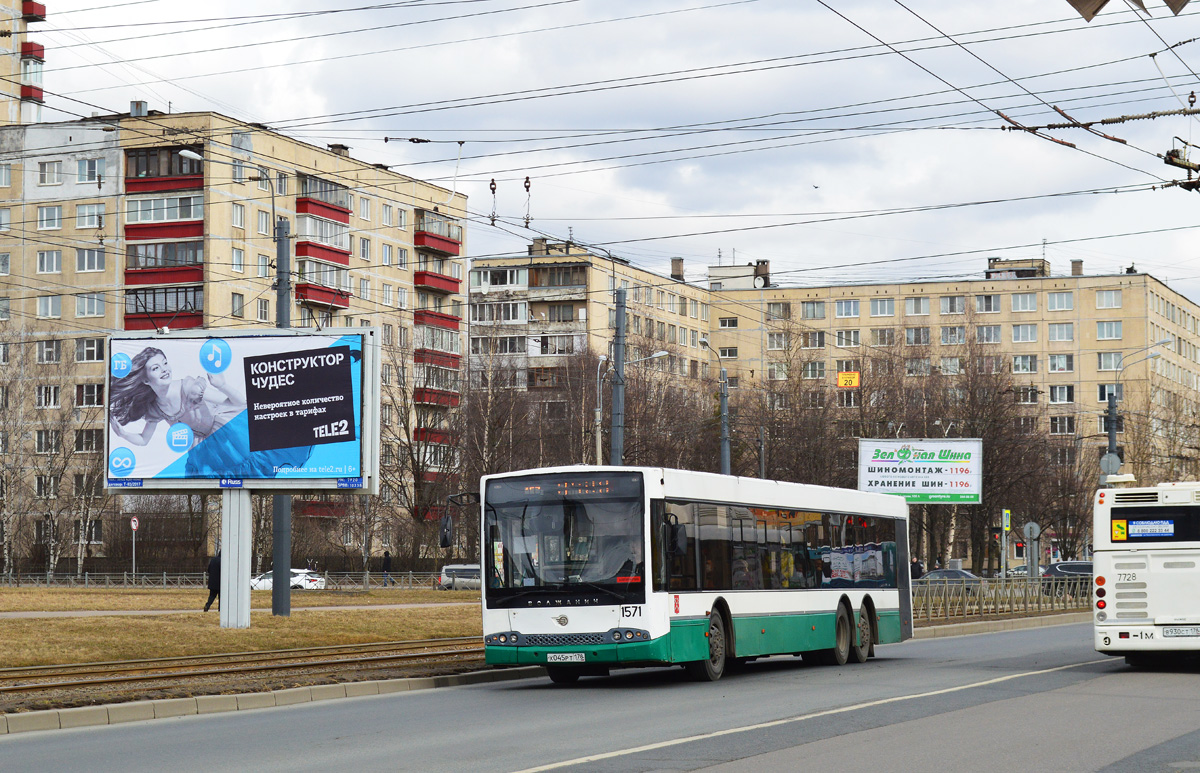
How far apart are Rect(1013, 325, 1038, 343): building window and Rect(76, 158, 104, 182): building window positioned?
7236 cm

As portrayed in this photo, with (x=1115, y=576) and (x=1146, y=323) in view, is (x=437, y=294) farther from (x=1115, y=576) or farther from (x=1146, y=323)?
(x=1115, y=576)

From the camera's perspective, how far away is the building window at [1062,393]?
119 metres

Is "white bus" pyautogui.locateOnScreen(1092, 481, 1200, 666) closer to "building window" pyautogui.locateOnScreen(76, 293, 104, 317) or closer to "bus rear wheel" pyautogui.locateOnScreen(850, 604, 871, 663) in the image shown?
"bus rear wheel" pyautogui.locateOnScreen(850, 604, 871, 663)

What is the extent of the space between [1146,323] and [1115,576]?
341 ft

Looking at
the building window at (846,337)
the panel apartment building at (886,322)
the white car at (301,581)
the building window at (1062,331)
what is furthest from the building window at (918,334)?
the white car at (301,581)

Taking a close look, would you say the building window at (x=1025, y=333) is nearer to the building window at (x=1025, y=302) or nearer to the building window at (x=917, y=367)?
the building window at (x=1025, y=302)

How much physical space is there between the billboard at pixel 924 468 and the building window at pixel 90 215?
43.5 metres

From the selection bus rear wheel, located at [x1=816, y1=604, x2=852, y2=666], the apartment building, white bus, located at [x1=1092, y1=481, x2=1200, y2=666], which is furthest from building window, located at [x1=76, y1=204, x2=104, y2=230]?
white bus, located at [x1=1092, y1=481, x2=1200, y2=666]

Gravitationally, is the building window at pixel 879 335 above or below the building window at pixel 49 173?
below

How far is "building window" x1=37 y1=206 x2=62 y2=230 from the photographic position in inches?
3041

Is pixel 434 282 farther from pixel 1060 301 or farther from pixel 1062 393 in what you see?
pixel 1060 301

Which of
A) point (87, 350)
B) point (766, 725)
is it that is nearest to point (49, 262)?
point (87, 350)

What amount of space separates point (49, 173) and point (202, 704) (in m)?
66.8

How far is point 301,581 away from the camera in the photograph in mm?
62250
